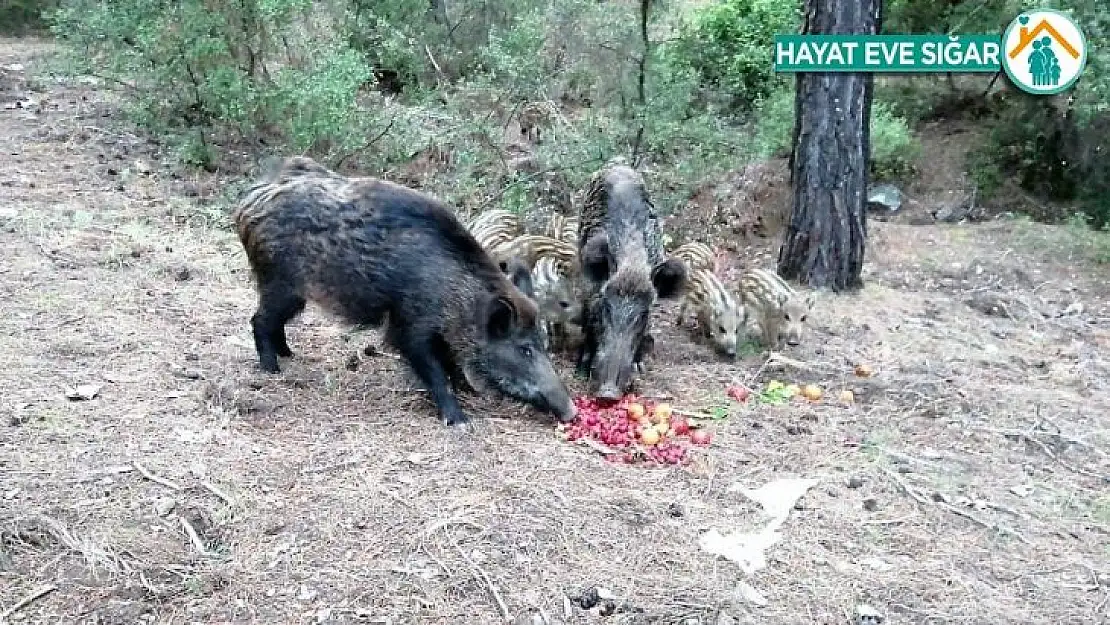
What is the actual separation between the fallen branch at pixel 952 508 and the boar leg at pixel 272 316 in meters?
3.09

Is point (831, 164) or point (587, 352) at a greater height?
point (831, 164)

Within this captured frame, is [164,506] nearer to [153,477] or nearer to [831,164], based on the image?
[153,477]

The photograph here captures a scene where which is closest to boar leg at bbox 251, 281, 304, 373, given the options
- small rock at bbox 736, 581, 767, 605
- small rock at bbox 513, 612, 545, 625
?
small rock at bbox 513, 612, 545, 625

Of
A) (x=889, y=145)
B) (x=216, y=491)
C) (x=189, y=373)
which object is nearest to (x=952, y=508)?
(x=216, y=491)

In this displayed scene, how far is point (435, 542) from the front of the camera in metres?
4.12

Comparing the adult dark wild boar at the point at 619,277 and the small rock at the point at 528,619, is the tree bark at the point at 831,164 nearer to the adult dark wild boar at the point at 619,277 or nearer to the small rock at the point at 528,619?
the adult dark wild boar at the point at 619,277

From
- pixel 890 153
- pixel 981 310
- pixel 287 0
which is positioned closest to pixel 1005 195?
pixel 890 153

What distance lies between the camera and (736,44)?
39.1ft

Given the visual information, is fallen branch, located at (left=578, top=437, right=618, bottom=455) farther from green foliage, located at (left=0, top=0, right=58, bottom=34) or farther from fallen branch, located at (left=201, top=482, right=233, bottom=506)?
green foliage, located at (left=0, top=0, right=58, bottom=34)

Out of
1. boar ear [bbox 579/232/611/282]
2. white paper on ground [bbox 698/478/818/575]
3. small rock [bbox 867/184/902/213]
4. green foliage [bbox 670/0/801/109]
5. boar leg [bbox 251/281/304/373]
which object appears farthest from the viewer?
green foliage [bbox 670/0/801/109]

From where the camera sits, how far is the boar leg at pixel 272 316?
5.50 m

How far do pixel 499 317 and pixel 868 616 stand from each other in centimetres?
228

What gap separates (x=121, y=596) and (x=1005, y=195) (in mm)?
9964

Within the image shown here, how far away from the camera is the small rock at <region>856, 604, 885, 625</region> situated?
3.80 m
